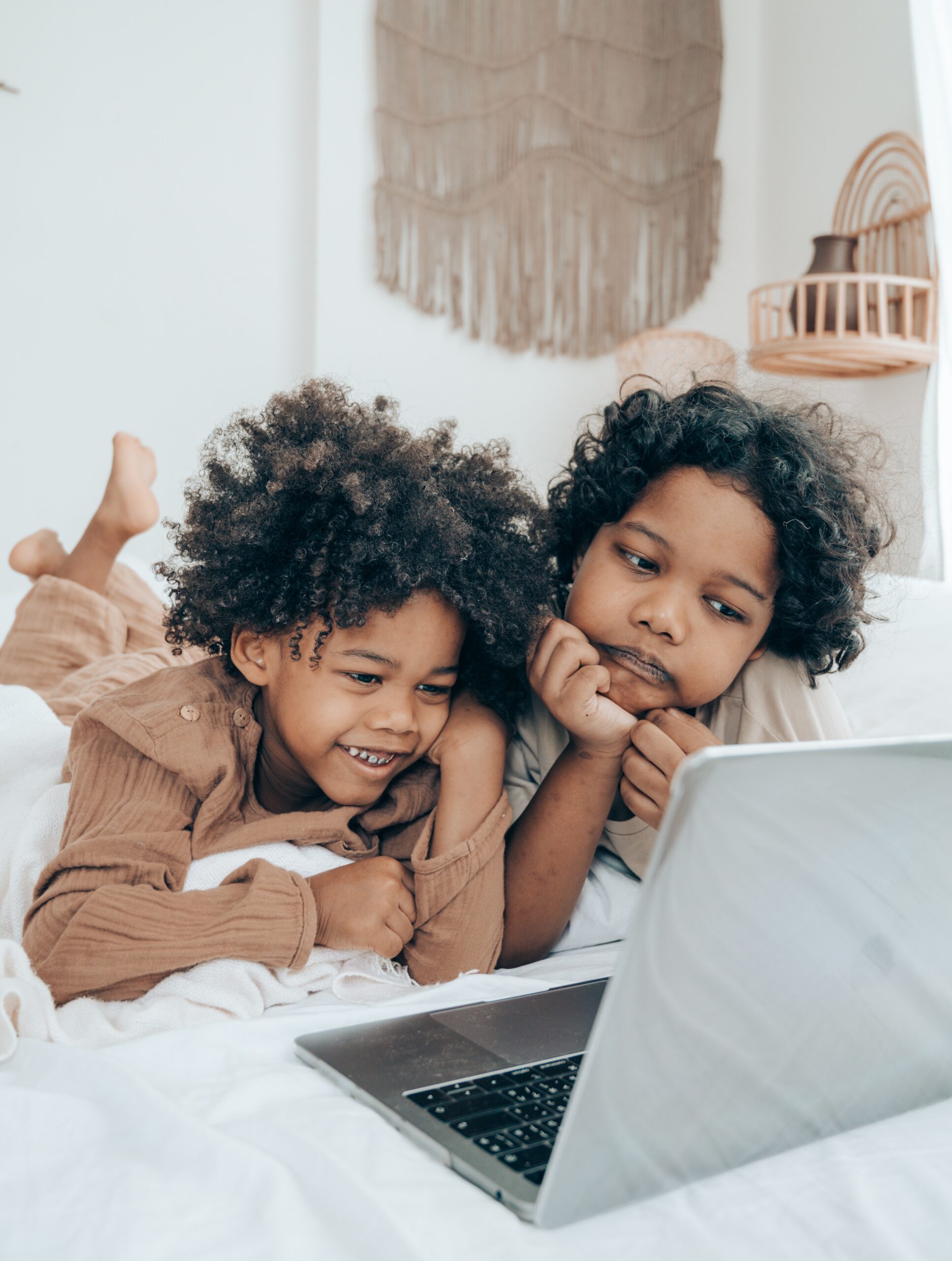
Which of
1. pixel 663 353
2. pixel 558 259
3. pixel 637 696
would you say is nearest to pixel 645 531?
pixel 637 696

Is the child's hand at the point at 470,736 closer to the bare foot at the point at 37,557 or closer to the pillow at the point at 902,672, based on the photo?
the pillow at the point at 902,672

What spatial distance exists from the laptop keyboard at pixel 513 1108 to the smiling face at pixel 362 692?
0.34 metres

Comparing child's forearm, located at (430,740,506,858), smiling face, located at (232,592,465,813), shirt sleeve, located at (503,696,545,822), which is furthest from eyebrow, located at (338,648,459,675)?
shirt sleeve, located at (503,696,545,822)

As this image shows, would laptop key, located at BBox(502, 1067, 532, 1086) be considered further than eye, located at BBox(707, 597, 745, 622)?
No

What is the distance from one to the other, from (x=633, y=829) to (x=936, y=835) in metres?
0.61

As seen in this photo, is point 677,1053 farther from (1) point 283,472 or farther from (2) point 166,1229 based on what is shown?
(1) point 283,472

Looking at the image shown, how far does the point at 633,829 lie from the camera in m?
1.04

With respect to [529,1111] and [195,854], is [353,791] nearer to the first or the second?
[195,854]

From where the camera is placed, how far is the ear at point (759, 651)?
1.03 meters

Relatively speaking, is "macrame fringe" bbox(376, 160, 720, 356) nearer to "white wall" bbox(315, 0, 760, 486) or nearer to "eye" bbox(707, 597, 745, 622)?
"white wall" bbox(315, 0, 760, 486)

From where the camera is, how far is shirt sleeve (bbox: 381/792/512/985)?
0.84m

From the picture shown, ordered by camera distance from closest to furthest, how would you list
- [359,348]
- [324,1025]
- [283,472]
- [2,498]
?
[324,1025] < [283,472] < [2,498] < [359,348]

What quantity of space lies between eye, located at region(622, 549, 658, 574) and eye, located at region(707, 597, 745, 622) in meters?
0.06

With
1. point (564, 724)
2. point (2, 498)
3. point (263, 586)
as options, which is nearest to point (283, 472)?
point (263, 586)
